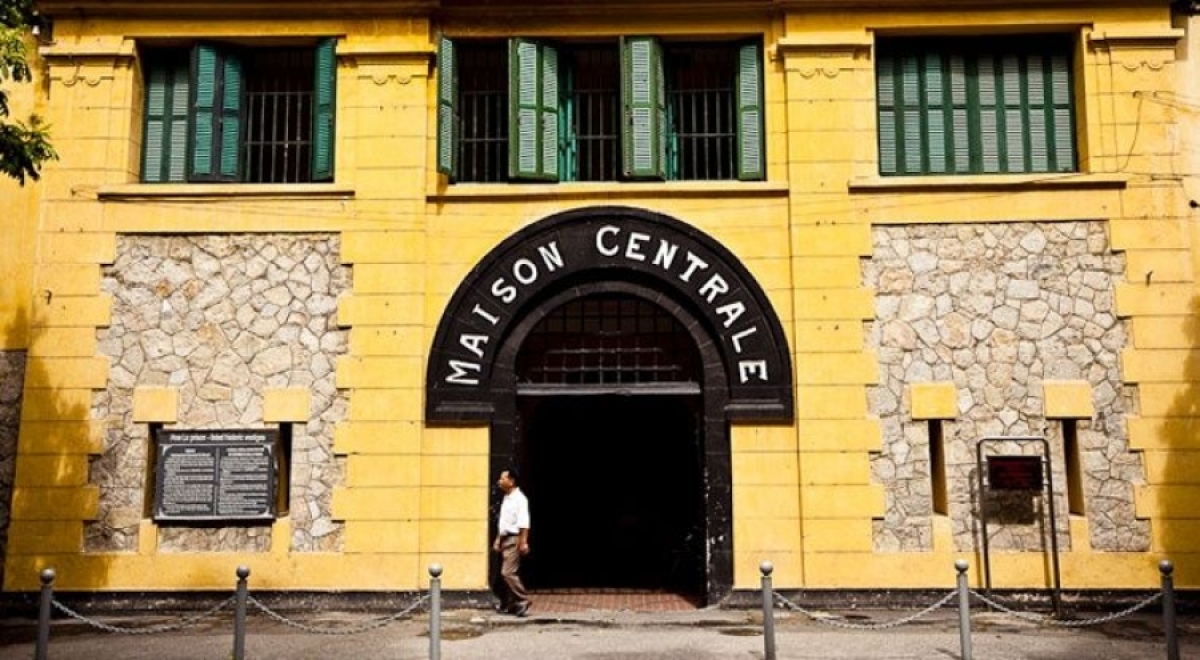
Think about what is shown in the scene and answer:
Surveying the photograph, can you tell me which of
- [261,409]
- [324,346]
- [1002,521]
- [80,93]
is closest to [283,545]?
[261,409]

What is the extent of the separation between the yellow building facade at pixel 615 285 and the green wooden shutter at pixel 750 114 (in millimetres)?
A: 63

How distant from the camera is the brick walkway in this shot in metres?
13.4

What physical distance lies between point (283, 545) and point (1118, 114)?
1280cm

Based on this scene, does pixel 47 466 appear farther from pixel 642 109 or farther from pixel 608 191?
pixel 642 109

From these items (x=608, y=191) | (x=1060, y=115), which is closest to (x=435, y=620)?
(x=608, y=191)

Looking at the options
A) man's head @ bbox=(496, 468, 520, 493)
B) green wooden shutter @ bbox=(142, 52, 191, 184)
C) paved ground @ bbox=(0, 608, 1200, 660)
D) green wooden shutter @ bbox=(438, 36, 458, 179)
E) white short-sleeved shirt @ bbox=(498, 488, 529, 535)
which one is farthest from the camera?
green wooden shutter @ bbox=(142, 52, 191, 184)

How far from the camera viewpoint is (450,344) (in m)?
13.6

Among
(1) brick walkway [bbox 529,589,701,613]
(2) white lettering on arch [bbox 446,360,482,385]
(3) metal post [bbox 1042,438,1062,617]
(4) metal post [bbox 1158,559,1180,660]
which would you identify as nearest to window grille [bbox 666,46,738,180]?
(2) white lettering on arch [bbox 446,360,482,385]

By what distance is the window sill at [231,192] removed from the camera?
45.3 feet

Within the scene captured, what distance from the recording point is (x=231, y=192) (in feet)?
45.4

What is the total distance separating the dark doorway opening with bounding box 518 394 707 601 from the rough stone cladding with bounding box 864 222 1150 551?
3594 mm

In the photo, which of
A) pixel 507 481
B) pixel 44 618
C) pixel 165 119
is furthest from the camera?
pixel 165 119

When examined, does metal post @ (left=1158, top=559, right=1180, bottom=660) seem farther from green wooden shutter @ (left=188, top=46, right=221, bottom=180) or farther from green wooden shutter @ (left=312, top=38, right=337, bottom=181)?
green wooden shutter @ (left=188, top=46, right=221, bottom=180)

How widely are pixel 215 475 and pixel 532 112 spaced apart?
260 inches
